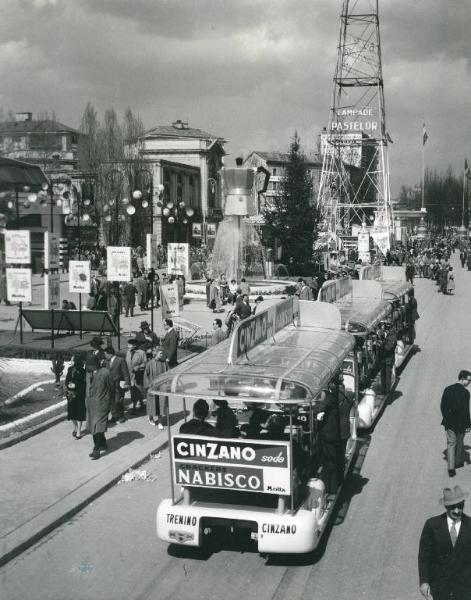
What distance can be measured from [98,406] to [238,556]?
13.2 feet

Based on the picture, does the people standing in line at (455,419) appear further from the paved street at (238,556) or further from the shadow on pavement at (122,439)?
the shadow on pavement at (122,439)

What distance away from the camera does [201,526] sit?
7.86 m

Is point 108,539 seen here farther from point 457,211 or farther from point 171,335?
point 457,211

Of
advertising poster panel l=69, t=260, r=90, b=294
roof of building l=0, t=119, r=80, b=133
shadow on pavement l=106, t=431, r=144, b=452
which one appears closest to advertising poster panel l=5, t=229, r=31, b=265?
advertising poster panel l=69, t=260, r=90, b=294

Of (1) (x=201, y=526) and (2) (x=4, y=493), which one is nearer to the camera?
(1) (x=201, y=526)

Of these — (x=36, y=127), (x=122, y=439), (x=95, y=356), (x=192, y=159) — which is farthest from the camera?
(x=192, y=159)

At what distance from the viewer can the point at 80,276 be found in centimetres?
2116

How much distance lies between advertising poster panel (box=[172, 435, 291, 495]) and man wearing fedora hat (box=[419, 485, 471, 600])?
86.2 inches

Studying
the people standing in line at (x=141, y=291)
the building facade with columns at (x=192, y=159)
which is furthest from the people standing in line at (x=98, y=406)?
the building facade with columns at (x=192, y=159)

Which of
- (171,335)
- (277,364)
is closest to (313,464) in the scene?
(277,364)

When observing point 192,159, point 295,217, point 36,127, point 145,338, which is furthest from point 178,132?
point 145,338

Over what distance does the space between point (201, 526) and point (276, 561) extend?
0.88m

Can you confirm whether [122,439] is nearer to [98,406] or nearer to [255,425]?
[98,406]

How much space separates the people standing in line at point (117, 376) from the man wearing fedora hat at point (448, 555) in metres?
7.97
